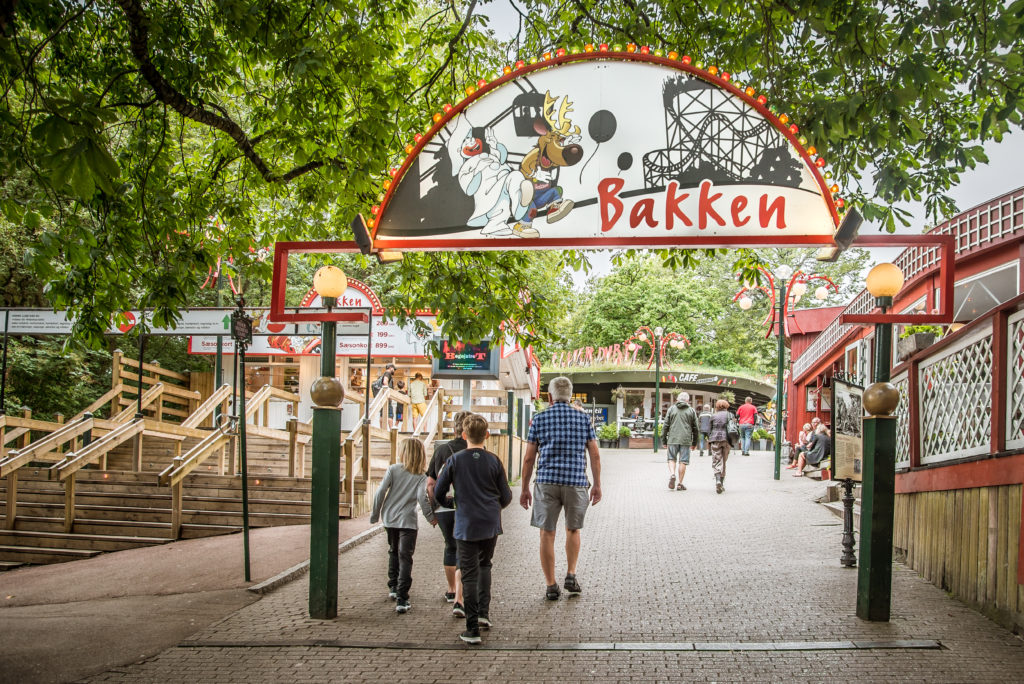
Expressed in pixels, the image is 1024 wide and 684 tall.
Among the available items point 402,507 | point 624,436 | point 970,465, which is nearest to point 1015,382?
point 970,465

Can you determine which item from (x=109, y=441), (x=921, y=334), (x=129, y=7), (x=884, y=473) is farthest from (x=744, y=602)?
(x=109, y=441)

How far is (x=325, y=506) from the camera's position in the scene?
699cm

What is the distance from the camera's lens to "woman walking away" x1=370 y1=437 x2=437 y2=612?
7.18m

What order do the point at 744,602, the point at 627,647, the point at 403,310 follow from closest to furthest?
the point at 627,647, the point at 744,602, the point at 403,310

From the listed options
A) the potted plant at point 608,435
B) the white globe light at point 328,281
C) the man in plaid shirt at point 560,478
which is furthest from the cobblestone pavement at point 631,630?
the potted plant at point 608,435

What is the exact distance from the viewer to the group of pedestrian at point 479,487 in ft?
21.3

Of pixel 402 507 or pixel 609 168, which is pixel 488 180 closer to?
pixel 609 168

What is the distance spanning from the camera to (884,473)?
6.55 meters

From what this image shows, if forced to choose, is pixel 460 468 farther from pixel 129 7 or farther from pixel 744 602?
pixel 129 7

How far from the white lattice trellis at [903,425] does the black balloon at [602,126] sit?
4963 millimetres

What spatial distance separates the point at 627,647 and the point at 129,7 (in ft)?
Result: 21.7

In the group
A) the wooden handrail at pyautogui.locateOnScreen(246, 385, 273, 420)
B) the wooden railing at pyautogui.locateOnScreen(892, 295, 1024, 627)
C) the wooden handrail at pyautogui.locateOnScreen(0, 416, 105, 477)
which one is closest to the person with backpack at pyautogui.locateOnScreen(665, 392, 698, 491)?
the wooden railing at pyautogui.locateOnScreen(892, 295, 1024, 627)

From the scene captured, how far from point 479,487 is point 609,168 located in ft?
8.28

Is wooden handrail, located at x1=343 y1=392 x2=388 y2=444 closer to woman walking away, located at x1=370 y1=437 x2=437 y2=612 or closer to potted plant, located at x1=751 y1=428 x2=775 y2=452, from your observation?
woman walking away, located at x1=370 y1=437 x2=437 y2=612
